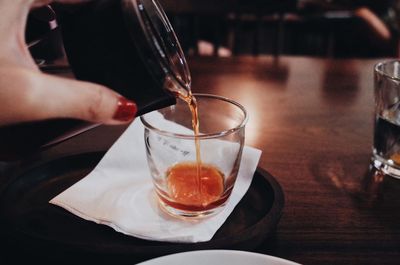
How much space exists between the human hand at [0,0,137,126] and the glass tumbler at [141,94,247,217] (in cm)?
17

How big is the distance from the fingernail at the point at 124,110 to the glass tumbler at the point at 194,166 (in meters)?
0.13

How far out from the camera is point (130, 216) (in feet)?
2.36

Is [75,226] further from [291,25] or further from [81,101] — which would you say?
[291,25]

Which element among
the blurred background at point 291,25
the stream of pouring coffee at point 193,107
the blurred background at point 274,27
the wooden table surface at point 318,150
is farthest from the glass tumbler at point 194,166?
the blurred background at point 291,25

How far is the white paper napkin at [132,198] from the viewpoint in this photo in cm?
69

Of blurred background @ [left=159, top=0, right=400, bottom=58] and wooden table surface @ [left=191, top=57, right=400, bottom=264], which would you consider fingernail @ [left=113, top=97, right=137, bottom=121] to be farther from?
blurred background @ [left=159, top=0, right=400, bottom=58]

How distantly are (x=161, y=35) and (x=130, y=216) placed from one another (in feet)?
0.89

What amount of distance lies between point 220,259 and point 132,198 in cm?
25

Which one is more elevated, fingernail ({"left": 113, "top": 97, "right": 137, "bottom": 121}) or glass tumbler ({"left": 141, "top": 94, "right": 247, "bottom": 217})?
fingernail ({"left": 113, "top": 97, "right": 137, "bottom": 121})

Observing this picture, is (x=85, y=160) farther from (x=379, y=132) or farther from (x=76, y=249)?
(x=379, y=132)

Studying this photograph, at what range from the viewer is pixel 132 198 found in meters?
0.77

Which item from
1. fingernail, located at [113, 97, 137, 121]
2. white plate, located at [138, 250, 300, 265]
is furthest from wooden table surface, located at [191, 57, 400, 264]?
fingernail, located at [113, 97, 137, 121]

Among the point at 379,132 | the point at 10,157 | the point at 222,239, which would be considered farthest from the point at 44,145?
the point at 379,132

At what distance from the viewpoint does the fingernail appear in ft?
1.82
